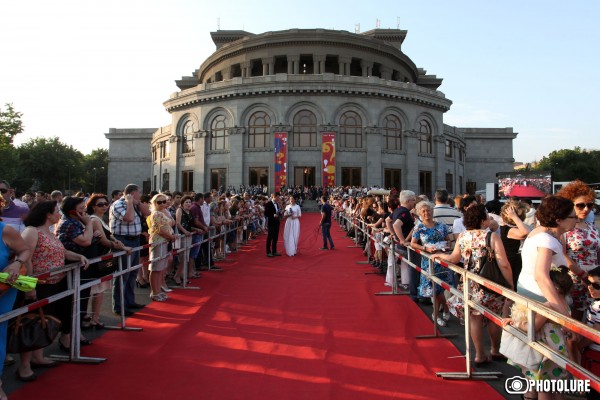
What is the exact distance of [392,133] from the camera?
39750 millimetres

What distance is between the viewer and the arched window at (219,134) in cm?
3956

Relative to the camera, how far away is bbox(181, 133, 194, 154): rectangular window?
4209cm

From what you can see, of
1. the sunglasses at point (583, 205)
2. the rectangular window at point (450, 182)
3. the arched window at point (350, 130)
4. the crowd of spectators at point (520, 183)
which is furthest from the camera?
the rectangular window at point (450, 182)

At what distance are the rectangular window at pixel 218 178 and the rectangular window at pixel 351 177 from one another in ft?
39.0

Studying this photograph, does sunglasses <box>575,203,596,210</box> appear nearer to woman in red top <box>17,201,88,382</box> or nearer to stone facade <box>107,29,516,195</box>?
woman in red top <box>17,201,88,382</box>

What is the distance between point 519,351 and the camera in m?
3.61

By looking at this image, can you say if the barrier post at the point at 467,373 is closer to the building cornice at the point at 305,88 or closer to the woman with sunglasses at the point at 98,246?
the woman with sunglasses at the point at 98,246

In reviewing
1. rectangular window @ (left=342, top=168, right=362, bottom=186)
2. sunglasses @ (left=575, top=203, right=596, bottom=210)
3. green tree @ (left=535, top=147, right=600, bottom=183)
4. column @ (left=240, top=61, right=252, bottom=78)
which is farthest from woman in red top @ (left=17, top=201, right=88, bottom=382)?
green tree @ (left=535, top=147, right=600, bottom=183)

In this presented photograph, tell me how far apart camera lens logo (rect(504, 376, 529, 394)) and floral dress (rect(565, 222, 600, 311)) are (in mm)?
1133

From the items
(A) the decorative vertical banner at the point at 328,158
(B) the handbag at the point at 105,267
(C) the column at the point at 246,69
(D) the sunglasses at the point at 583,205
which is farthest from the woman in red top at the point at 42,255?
(C) the column at the point at 246,69

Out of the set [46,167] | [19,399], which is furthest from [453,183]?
[46,167]

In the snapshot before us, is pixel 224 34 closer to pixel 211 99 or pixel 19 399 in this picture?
pixel 211 99

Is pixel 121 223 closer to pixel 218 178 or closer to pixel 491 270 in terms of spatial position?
pixel 491 270

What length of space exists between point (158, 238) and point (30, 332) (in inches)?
160
